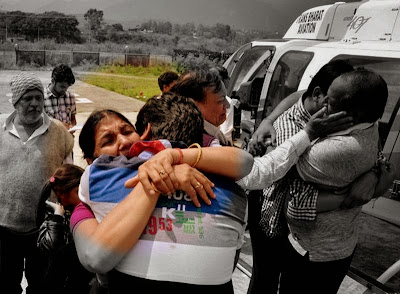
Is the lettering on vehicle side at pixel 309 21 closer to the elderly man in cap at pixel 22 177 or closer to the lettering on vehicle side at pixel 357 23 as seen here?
the lettering on vehicle side at pixel 357 23

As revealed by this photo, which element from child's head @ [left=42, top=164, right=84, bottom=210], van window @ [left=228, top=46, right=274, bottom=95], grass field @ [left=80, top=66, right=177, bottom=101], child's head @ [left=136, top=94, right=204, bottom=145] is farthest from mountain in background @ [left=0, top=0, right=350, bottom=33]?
van window @ [left=228, top=46, right=274, bottom=95]

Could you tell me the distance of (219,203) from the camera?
0.97 meters

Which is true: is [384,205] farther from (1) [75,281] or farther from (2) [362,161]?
(1) [75,281]

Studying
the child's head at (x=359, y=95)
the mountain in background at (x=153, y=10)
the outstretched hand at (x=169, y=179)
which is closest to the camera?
the outstretched hand at (x=169, y=179)

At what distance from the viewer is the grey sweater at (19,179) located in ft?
7.30

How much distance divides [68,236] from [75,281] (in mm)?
220

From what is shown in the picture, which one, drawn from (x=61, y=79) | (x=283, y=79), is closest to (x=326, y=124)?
(x=61, y=79)

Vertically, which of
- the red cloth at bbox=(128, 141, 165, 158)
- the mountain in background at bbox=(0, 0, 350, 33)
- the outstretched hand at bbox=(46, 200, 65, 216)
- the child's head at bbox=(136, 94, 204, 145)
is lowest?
the outstretched hand at bbox=(46, 200, 65, 216)

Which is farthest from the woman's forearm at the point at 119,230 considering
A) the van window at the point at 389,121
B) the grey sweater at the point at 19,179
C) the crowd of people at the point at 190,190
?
the van window at the point at 389,121

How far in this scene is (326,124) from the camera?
1442mm

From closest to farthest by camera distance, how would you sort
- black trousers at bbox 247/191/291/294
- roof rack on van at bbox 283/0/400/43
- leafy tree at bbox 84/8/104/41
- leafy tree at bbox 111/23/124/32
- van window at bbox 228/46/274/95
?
black trousers at bbox 247/191/291/294, leafy tree at bbox 84/8/104/41, leafy tree at bbox 111/23/124/32, roof rack on van at bbox 283/0/400/43, van window at bbox 228/46/274/95

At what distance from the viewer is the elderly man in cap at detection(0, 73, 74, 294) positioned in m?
2.22

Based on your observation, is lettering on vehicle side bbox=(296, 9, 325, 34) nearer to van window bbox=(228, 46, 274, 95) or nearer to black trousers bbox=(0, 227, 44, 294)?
van window bbox=(228, 46, 274, 95)

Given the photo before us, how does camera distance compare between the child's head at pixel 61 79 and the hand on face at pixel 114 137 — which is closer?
the hand on face at pixel 114 137
